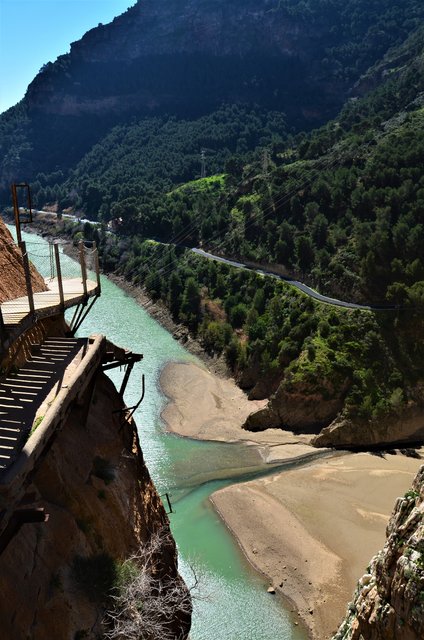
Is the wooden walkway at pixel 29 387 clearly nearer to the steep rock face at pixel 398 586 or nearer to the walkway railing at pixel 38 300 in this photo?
the walkway railing at pixel 38 300

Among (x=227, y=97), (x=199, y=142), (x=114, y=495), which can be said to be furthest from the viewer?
(x=227, y=97)

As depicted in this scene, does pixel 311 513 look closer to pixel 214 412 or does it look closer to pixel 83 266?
pixel 214 412

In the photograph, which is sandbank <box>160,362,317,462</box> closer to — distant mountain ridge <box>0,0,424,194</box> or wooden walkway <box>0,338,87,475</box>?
wooden walkway <box>0,338,87,475</box>

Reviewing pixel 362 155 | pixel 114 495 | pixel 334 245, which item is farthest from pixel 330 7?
pixel 114 495

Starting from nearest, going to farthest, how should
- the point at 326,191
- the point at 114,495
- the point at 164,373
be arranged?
the point at 114,495, the point at 164,373, the point at 326,191

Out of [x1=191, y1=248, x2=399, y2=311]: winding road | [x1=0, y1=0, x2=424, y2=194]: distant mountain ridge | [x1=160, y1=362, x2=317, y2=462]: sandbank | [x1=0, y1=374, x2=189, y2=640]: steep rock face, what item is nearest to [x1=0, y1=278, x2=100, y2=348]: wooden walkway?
[x1=0, y1=374, x2=189, y2=640]: steep rock face

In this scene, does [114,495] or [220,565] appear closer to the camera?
[114,495]

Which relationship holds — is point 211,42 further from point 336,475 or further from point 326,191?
point 336,475

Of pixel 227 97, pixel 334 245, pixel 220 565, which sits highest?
pixel 227 97

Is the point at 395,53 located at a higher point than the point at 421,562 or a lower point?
higher
